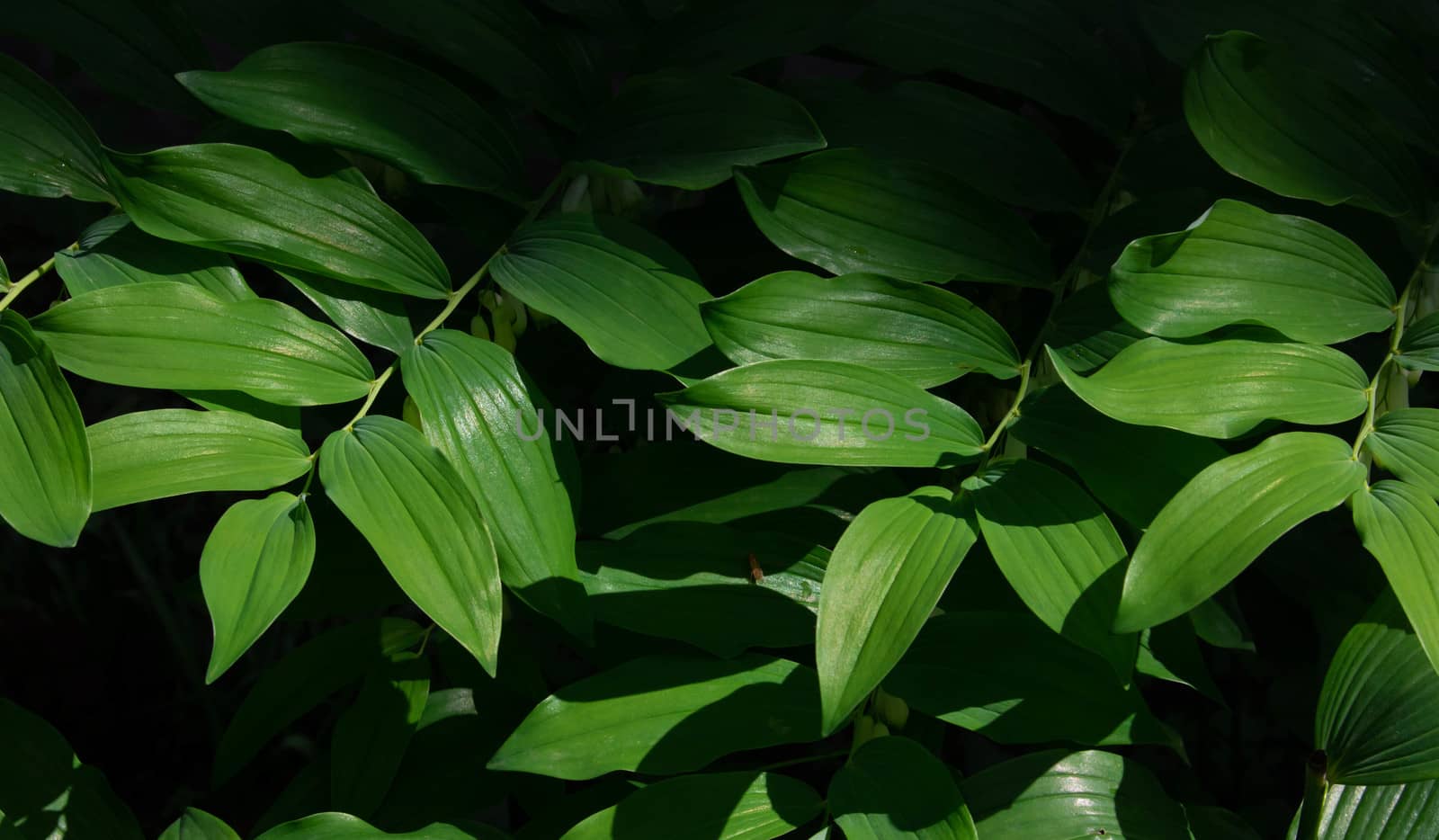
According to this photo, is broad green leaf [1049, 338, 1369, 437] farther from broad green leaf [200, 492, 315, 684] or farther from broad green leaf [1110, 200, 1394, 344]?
broad green leaf [200, 492, 315, 684]

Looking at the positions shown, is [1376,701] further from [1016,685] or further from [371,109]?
[371,109]

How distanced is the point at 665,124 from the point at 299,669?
0.44 meters

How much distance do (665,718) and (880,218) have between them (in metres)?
0.32

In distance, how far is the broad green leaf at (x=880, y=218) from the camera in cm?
72

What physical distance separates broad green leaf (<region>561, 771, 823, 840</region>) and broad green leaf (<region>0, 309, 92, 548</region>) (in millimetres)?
308

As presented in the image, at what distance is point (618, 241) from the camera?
2.43ft

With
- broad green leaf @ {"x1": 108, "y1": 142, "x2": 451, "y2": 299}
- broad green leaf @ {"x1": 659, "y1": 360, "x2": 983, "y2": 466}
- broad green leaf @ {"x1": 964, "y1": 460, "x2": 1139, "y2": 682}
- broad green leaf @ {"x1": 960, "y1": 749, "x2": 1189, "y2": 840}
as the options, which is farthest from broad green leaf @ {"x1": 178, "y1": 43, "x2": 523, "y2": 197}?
broad green leaf @ {"x1": 960, "y1": 749, "x2": 1189, "y2": 840}

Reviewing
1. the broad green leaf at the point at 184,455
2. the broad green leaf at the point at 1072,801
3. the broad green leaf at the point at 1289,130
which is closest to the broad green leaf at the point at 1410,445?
the broad green leaf at the point at 1289,130

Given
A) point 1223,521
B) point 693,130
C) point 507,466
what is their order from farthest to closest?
point 693,130
point 507,466
point 1223,521

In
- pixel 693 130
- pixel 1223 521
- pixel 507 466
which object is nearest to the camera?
pixel 1223 521

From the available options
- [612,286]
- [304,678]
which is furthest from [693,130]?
[304,678]

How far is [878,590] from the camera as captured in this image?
569 mm

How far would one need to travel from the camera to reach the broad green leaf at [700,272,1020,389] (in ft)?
2.11

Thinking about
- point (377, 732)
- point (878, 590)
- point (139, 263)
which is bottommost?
point (377, 732)
